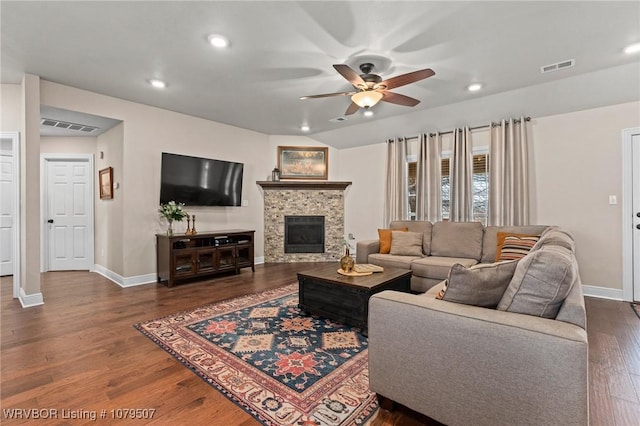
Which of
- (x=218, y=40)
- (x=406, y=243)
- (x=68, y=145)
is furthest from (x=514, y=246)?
(x=68, y=145)

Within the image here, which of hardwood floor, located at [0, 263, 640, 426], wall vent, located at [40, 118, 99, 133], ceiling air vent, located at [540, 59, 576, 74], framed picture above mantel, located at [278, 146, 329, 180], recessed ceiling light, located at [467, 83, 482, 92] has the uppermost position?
recessed ceiling light, located at [467, 83, 482, 92]

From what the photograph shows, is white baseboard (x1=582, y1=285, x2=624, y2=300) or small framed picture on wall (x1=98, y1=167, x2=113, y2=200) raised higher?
small framed picture on wall (x1=98, y1=167, x2=113, y2=200)

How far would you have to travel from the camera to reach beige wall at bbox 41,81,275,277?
4098 mm

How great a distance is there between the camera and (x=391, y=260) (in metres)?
4.18

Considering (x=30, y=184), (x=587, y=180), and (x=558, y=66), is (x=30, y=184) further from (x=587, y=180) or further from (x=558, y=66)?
Answer: (x=587, y=180)

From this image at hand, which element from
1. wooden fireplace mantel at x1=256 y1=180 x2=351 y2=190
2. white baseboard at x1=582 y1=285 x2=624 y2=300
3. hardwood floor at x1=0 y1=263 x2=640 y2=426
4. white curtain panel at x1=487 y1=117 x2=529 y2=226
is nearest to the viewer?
hardwood floor at x1=0 y1=263 x2=640 y2=426

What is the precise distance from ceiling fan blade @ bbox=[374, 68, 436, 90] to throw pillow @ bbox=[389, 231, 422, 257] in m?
2.27

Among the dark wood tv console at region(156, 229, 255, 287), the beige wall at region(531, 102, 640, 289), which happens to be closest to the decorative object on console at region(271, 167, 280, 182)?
the dark wood tv console at region(156, 229, 255, 287)

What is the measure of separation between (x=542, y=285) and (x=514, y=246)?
2472mm

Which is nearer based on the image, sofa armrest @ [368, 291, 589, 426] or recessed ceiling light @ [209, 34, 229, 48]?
sofa armrest @ [368, 291, 589, 426]

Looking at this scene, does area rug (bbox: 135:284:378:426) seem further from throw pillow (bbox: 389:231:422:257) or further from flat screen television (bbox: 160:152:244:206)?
flat screen television (bbox: 160:152:244:206)

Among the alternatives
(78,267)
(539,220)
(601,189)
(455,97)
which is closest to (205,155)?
(78,267)

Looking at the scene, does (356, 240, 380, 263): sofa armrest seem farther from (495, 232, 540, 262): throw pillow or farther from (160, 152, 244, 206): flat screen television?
(160, 152, 244, 206): flat screen television

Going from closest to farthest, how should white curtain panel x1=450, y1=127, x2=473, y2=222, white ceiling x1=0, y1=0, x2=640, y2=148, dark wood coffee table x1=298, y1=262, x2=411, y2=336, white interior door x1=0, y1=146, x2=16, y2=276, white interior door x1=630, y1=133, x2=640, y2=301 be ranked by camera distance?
white ceiling x1=0, y1=0, x2=640, y2=148, dark wood coffee table x1=298, y1=262, x2=411, y2=336, white interior door x1=630, y1=133, x2=640, y2=301, white curtain panel x1=450, y1=127, x2=473, y2=222, white interior door x1=0, y1=146, x2=16, y2=276
